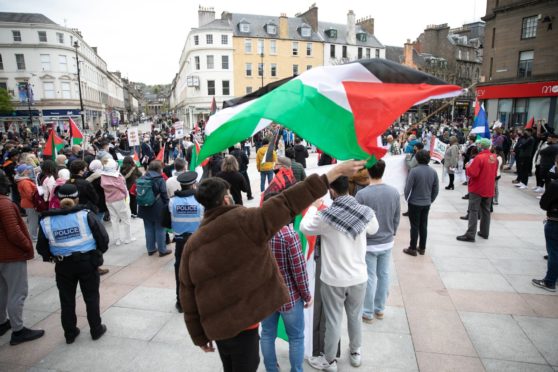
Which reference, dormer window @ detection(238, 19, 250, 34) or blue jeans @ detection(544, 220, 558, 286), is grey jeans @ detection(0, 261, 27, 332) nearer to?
blue jeans @ detection(544, 220, 558, 286)

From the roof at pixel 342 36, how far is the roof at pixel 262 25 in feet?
5.59

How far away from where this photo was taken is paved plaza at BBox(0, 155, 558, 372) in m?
3.58

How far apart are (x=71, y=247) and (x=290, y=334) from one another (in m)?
2.55

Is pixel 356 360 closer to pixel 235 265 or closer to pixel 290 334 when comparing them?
pixel 290 334

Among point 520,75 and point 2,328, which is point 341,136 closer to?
point 2,328

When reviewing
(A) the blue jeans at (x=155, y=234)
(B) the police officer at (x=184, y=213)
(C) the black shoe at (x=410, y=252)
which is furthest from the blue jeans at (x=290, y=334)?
(A) the blue jeans at (x=155, y=234)

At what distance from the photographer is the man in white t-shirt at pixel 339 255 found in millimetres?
2918

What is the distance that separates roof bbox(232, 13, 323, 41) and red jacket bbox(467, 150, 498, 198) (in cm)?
4155

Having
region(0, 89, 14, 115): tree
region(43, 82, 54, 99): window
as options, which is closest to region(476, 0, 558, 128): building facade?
region(0, 89, 14, 115): tree

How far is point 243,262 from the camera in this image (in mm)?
2123

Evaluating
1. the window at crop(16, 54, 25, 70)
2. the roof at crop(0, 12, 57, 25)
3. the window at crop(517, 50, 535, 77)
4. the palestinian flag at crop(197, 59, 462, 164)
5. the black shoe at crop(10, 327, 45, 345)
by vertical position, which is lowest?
the black shoe at crop(10, 327, 45, 345)

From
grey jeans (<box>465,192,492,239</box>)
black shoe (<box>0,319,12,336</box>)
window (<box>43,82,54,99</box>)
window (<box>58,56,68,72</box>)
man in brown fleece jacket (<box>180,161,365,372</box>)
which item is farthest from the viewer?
window (<box>58,56,68,72</box>)

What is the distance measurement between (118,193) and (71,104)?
175 feet

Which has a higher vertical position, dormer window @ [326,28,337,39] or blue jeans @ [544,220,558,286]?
dormer window @ [326,28,337,39]
